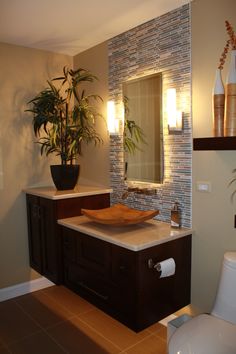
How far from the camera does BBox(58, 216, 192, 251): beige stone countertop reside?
185 centimetres

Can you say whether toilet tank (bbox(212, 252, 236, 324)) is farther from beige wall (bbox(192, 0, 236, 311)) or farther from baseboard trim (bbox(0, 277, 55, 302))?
baseboard trim (bbox(0, 277, 55, 302))

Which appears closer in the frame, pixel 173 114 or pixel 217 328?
pixel 217 328

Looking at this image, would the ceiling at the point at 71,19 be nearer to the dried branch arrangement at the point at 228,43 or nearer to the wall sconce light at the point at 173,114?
the dried branch arrangement at the point at 228,43

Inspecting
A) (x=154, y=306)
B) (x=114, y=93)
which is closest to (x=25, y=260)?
(x=154, y=306)

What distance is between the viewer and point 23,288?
2998mm

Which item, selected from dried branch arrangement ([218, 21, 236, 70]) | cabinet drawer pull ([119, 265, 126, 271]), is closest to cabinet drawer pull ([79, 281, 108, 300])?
cabinet drawer pull ([119, 265, 126, 271])

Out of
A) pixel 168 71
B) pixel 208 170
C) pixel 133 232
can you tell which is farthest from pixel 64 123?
pixel 208 170

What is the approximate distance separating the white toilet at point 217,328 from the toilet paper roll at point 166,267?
0.30 m

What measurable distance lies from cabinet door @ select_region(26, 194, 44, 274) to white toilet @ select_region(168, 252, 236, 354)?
1.58 metres

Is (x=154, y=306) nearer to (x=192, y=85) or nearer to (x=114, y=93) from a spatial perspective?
(x=192, y=85)

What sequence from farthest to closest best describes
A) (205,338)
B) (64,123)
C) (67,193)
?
(64,123) → (67,193) → (205,338)

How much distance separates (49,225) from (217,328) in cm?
155

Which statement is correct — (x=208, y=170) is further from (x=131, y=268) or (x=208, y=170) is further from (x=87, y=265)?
(x=87, y=265)

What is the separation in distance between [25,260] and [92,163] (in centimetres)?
120
